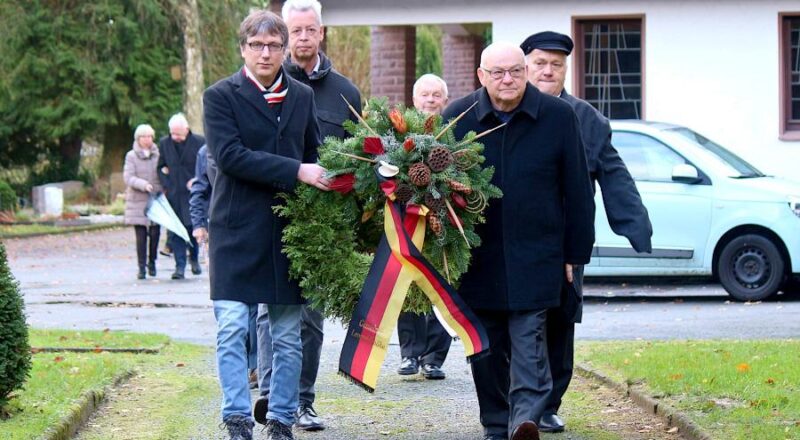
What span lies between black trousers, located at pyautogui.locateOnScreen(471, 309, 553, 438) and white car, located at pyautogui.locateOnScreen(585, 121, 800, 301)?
740 centimetres

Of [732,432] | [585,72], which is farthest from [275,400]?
[585,72]

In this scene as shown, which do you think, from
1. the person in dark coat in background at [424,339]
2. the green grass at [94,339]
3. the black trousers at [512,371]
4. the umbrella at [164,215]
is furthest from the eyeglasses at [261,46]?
the umbrella at [164,215]

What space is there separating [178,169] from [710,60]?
7736 mm

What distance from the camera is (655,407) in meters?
7.88

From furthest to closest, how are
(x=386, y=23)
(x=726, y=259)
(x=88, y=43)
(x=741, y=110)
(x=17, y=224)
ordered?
(x=88, y=43) → (x=17, y=224) → (x=386, y=23) → (x=741, y=110) → (x=726, y=259)

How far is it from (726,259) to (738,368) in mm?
5914

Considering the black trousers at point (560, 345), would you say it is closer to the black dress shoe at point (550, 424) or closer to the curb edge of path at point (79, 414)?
the black dress shoe at point (550, 424)

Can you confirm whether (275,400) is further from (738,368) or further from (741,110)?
(741,110)

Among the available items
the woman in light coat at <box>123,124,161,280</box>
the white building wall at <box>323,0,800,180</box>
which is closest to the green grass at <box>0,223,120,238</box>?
the woman in light coat at <box>123,124,161,280</box>

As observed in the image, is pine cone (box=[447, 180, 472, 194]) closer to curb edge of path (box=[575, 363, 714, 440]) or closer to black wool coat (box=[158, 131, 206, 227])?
curb edge of path (box=[575, 363, 714, 440])

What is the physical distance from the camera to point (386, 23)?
72.1 ft

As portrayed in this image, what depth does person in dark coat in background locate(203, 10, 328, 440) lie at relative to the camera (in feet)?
22.1

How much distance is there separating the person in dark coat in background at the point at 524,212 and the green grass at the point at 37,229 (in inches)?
960

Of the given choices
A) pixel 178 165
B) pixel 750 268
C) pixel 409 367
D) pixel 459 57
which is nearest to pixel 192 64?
pixel 459 57
